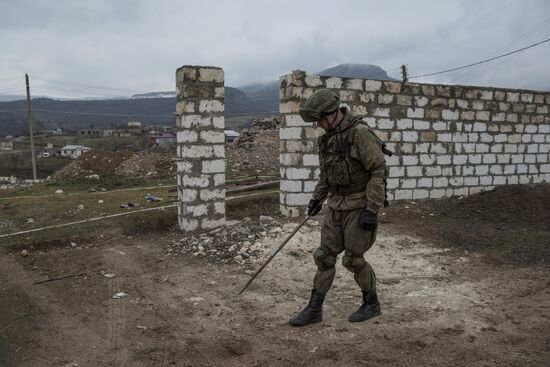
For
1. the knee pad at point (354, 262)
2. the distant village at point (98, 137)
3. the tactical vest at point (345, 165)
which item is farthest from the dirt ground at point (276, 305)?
the distant village at point (98, 137)

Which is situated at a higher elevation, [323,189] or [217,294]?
[323,189]

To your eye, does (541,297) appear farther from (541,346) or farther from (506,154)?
(506,154)

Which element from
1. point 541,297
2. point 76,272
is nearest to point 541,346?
point 541,297

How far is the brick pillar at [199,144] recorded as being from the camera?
7.20m

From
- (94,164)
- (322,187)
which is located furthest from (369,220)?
(94,164)

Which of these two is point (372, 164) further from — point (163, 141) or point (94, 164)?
point (163, 141)

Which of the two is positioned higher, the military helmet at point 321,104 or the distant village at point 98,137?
the military helmet at point 321,104

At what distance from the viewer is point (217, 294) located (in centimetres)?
487

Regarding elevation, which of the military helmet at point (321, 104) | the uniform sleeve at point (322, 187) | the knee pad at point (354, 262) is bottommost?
the knee pad at point (354, 262)

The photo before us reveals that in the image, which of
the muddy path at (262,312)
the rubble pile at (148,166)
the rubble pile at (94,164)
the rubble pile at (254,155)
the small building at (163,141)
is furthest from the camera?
the small building at (163,141)

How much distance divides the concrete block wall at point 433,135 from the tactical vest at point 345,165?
13.4 feet

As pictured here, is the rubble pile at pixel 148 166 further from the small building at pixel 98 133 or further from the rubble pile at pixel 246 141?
the small building at pixel 98 133

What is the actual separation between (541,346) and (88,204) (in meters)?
8.87

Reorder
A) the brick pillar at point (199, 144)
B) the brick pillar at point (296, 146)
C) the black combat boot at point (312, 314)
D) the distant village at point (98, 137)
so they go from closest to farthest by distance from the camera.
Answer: the black combat boot at point (312, 314), the brick pillar at point (199, 144), the brick pillar at point (296, 146), the distant village at point (98, 137)
